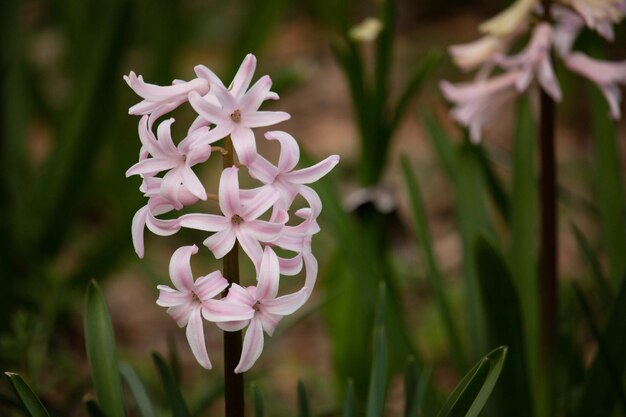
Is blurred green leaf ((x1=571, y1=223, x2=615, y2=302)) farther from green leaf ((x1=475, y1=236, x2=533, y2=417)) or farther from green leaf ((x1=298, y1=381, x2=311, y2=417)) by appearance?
green leaf ((x1=298, y1=381, x2=311, y2=417))

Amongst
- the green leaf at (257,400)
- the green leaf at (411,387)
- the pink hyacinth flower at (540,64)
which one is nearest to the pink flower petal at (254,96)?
the green leaf at (257,400)

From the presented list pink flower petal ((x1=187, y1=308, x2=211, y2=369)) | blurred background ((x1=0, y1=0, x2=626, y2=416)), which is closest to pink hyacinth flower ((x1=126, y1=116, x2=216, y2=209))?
pink flower petal ((x1=187, y1=308, x2=211, y2=369))

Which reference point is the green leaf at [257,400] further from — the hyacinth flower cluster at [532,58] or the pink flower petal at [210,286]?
the hyacinth flower cluster at [532,58]

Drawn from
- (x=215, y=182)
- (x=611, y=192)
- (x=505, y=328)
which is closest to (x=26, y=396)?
(x=505, y=328)

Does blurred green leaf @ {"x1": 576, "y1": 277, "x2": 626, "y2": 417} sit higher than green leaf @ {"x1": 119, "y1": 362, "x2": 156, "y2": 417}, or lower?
lower

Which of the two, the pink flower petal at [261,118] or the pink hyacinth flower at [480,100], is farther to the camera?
the pink hyacinth flower at [480,100]

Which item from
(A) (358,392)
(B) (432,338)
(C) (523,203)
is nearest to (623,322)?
(C) (523,203)

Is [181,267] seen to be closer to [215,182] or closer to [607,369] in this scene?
[607,369]
